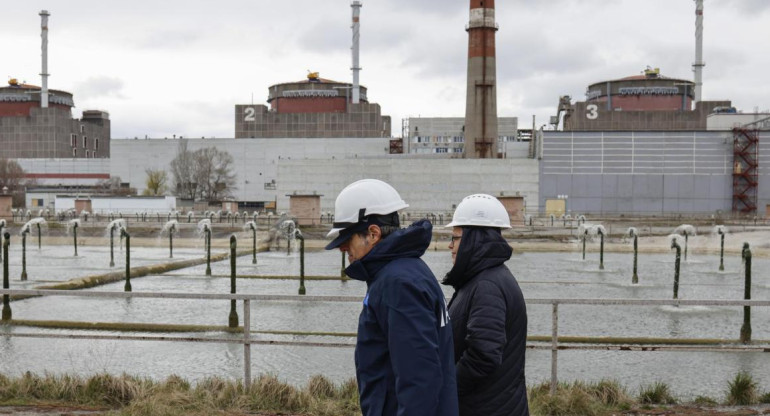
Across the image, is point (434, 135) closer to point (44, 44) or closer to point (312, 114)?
point (312, 114)

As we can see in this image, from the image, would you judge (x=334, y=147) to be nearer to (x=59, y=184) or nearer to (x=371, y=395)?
(x=59, y=184)

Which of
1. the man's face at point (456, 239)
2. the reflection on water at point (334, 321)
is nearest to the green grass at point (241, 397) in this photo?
the reflection on water at point (334, 321)

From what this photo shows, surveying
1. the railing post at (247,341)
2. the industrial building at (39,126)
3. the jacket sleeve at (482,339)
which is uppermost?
the industrial building at (39,126)

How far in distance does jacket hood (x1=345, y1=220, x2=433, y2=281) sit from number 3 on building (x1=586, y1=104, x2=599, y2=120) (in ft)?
320

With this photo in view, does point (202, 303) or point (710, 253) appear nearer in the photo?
point (202, 303)

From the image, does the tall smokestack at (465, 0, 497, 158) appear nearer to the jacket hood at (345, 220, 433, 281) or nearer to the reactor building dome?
the reactor building dome

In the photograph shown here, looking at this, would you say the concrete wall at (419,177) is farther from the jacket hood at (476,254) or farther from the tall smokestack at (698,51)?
the jacket hood at (476,254)

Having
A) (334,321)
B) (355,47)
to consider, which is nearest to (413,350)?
(334,321)

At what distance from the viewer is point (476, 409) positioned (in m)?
3.97

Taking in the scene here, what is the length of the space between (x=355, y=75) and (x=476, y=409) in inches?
4024

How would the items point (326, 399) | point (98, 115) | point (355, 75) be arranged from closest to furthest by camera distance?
point (326, 399) < point (355, 75) < point (98, 115)

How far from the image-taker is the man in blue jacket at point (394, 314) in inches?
123

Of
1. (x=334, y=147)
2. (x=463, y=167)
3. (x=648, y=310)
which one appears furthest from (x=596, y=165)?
(x=648, y=310)

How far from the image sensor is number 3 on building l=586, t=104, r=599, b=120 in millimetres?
96688
